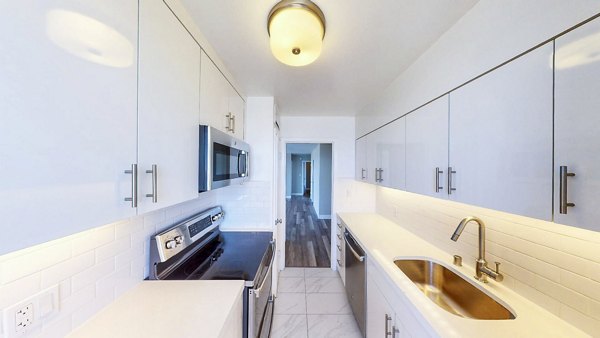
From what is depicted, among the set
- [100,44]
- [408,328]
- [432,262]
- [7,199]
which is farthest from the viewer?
[432,262]

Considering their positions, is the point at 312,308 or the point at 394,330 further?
the point at 312,308

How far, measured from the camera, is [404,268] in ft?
5.76

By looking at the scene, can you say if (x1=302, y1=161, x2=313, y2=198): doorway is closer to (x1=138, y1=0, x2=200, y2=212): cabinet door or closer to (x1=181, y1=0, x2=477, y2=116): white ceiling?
(x1=181, y1=0, x2=477, y2=116): white ceiling

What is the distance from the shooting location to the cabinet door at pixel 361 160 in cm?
294

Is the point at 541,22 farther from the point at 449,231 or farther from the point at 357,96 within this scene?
the point at 357,96

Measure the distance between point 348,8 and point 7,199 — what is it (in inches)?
54.1

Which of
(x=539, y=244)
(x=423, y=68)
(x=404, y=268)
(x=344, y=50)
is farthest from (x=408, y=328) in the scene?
(x=344, y=50)

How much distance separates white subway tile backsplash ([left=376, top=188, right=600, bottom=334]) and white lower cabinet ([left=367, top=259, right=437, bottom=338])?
22.6 inches

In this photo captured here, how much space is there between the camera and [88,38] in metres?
0.62

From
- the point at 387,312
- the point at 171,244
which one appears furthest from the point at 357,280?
the point at 171,244

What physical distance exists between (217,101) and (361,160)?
2.09 metres

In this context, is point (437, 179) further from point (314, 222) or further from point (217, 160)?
point (314, 222)

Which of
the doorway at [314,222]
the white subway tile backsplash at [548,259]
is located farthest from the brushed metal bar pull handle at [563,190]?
the doorway at [314,222]

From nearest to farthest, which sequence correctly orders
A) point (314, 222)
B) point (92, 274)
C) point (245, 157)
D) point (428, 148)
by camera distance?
point (92, 274), point (428, 148), point (245, 157), point (314, 222)
